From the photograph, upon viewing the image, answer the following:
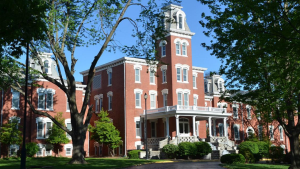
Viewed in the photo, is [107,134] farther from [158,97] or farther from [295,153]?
[295,153]

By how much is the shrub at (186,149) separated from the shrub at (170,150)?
512 millimetres

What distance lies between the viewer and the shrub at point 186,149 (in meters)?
35.7

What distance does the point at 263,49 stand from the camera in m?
14.4

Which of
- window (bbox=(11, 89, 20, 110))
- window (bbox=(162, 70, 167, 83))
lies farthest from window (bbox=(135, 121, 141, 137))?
window (bbox=(11, 89, 20, 110))

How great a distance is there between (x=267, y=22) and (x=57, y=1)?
49.9 ft

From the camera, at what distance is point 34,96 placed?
4044 cm

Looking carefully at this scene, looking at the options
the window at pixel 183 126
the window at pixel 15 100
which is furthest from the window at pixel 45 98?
the window at pixel 183 126

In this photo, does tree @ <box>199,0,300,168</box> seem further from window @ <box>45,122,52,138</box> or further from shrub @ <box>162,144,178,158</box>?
window @ <box>45,122,52,138</box>

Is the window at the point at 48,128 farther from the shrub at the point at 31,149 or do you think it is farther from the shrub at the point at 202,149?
the shrub at the point at 202,149

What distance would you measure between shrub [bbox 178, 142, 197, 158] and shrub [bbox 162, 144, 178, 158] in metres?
0.51

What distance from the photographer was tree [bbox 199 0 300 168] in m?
13.8

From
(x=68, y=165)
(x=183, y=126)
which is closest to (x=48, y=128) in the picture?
(x=183, y=126)

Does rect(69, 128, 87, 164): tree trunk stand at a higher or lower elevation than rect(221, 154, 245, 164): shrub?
higher

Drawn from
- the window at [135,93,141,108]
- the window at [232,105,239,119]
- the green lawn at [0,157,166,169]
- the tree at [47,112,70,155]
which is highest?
the window at [135,93,141,108]
